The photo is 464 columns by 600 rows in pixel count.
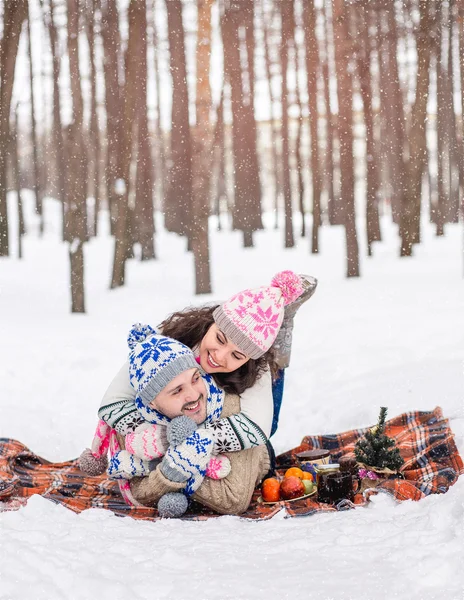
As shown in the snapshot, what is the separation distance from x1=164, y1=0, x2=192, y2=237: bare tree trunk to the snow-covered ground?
337 centimetres

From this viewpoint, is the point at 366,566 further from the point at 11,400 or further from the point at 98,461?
the point at 11,400

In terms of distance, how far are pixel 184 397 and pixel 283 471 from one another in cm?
120

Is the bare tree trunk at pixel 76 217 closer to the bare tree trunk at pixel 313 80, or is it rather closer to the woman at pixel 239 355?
the bare tree trunk at pixel 313 80

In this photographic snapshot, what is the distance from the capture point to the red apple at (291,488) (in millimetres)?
4168

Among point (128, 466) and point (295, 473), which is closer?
point (128, 466)

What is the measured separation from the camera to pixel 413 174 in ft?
39.7

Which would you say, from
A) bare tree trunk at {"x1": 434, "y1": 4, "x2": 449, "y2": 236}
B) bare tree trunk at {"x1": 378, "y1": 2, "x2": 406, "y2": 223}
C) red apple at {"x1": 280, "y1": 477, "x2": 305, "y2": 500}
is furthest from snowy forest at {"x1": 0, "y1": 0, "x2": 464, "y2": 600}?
bare tree trunk at {"x1": 378, "y1": 2, "x2": 406, "y2": 223}

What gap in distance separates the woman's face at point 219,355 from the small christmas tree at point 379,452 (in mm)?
911

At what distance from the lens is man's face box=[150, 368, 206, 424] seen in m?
3.85

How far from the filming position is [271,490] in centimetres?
420

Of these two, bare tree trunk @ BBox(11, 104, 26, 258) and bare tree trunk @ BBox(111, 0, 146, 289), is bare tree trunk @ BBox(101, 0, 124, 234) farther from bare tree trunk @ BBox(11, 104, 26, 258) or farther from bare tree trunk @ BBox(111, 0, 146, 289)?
bare tree trunk @ BBox(111, 0, 146, 289)

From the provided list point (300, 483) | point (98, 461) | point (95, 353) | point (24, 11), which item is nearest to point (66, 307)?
point (95, 353)

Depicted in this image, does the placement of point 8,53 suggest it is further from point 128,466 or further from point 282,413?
point 128,466

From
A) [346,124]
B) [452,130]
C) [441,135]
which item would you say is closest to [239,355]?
[346,124]
